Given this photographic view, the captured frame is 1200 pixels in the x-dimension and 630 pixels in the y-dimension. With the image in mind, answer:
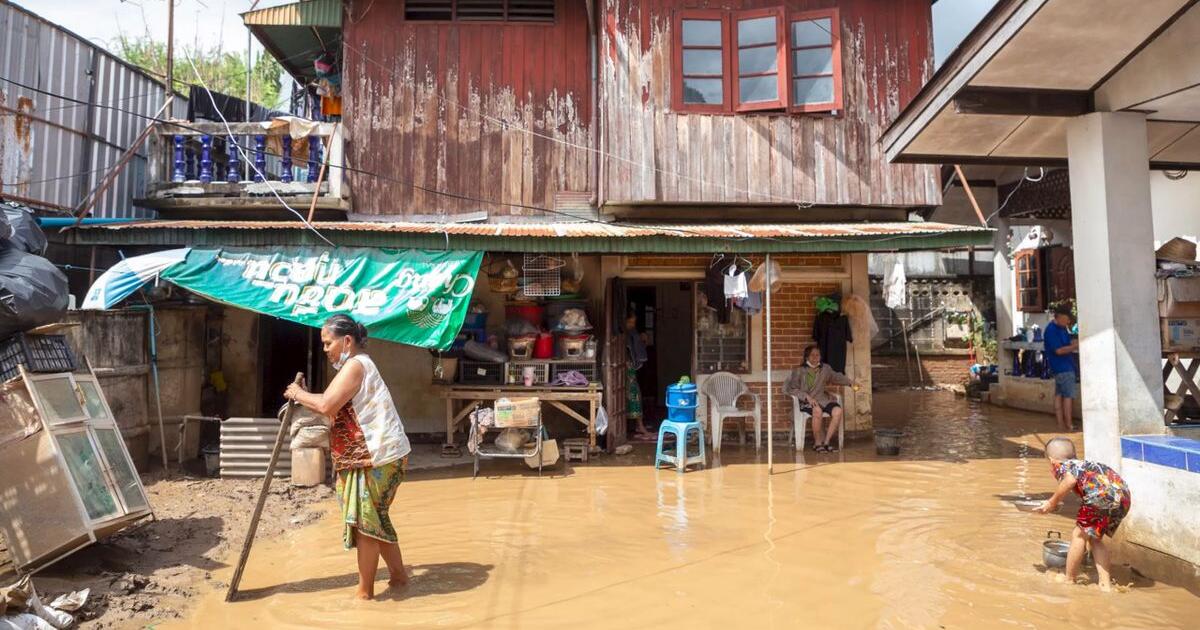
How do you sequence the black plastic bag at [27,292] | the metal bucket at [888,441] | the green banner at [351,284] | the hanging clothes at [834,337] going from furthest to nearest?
the hanging clothes at [834,337], the metal bucket at [888,441], the green banner at [351,284], the black plastic bag at [27,292]

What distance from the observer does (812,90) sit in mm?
9883

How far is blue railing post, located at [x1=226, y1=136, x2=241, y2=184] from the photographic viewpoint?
9828 mm

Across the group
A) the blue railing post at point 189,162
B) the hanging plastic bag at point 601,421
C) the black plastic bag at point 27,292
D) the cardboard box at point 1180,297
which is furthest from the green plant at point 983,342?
the black plastic bag at point 27,292

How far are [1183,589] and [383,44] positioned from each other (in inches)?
412

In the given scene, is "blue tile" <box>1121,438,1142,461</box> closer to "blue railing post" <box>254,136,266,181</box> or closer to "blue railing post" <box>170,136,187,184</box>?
"blue railing post" <box>254,136,266,181</box>

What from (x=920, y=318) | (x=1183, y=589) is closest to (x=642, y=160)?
(x=1183, y=589)

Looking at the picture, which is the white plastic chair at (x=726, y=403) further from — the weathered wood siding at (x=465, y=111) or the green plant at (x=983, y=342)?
the green plant at (x=983, y=342)

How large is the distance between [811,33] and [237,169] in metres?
8.04

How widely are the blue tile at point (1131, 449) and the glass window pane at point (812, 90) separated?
602 centimetres

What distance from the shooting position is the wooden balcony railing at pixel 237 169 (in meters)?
9.65

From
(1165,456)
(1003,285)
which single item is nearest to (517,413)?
(1165,456)

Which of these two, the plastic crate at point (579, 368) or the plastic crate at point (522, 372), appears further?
the plastic crate at point (579, 368)

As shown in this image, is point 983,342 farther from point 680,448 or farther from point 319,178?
point 319,178

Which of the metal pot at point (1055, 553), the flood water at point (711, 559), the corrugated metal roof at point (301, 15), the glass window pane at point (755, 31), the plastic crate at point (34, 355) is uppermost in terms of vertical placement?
the corrugated metal roof at point (301, 15)
